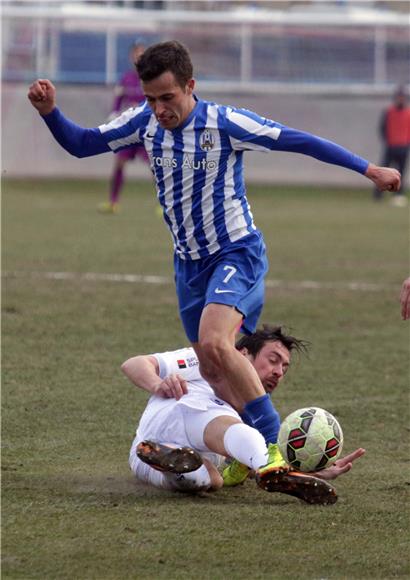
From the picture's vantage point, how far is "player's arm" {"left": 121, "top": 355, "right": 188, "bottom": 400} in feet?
18.2

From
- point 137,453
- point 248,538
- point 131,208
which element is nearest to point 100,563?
point 248,538

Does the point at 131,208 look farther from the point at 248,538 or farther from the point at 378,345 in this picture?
the point at 248,538

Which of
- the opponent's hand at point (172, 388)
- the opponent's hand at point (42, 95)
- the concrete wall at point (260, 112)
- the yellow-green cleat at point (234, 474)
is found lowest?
the concrete wall at point (260, 112)

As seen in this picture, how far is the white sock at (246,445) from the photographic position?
16.7 ft

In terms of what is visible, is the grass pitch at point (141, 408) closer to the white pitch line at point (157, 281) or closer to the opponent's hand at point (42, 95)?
the white pitch line at point (157, 281)

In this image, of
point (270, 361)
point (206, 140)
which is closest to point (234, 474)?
point (270, 361)

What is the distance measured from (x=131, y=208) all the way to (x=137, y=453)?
15141 mm

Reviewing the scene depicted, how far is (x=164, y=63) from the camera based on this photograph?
5668mm

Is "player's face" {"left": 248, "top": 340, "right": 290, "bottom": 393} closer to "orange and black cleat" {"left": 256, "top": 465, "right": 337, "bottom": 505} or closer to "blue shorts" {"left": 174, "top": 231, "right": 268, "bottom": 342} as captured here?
"blue shorts" {"left": 174, "top": 231, "right": 268, "bottom": 342}

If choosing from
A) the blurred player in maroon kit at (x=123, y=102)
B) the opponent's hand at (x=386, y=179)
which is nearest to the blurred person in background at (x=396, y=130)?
the blurred player in maroon kit at (x=123, y=102)

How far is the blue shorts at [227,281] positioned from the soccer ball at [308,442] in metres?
0.65

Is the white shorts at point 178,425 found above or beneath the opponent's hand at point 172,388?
beneath

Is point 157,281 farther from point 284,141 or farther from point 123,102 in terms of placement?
point 123,102

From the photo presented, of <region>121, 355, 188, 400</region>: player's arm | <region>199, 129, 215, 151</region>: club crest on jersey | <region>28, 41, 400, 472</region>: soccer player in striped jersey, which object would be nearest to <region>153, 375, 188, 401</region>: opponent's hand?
<region>121, 355, 188, 400</region>: player's arm
